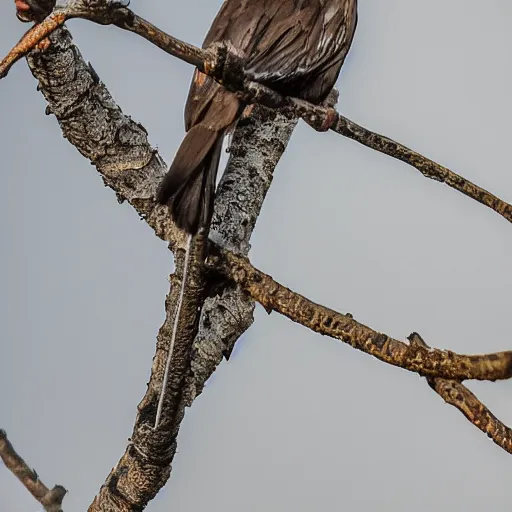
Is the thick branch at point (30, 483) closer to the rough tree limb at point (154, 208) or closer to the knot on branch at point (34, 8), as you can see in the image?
the rough tree limb at point (154, 208)

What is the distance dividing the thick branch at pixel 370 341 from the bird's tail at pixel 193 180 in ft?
0.22

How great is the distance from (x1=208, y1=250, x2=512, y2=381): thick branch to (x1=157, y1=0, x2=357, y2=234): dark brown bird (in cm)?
9

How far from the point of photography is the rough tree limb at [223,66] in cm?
48

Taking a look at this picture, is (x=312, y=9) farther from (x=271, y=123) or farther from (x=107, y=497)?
(x=107, y=497)

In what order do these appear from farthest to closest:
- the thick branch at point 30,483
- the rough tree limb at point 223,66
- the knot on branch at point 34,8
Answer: the thick branch at point 30,483, the knot on branch at point 34,8, the rough tree limb at point 223,66

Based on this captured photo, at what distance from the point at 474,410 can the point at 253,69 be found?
37 centimetres

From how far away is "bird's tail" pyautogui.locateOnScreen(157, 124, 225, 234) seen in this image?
0.64 meters

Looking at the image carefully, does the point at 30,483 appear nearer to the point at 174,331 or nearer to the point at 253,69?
the point at 174,331

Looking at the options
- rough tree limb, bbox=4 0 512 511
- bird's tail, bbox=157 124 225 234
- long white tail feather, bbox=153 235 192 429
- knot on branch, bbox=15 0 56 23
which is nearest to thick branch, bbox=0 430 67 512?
rough tree limb, bbox=4 0 512 511

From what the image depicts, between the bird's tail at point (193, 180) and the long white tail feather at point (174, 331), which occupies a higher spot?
the bird's tail at point (193, 180)

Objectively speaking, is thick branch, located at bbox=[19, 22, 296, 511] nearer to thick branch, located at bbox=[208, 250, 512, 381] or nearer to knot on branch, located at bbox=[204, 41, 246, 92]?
thick branch, located at bbox=[208, 250, 512, 381]

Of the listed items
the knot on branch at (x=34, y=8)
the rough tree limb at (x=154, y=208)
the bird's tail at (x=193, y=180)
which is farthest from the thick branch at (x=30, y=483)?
the knot on branch at (x=34, y=8)

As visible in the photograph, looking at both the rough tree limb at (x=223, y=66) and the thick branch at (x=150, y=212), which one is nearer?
the rough tree limb at (x=223, y=66)

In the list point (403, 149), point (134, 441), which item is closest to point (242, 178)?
point (403, 149)
